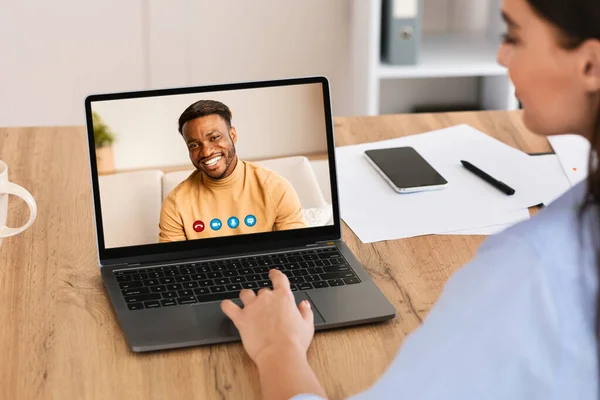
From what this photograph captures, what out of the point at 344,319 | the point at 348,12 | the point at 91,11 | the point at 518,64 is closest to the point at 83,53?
the point at 91,11

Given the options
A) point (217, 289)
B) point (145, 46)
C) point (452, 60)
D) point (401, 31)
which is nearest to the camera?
point (217, 289)

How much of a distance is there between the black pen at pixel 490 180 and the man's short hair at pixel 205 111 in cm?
49

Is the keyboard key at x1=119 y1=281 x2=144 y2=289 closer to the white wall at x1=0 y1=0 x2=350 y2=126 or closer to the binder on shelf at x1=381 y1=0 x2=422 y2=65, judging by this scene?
the binder on shelf at x1=381 y1=0 x2=422 y2=65

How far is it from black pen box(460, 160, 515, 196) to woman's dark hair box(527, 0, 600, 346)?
73 centimetres

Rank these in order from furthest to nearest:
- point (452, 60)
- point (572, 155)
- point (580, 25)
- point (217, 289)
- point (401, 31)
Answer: point (452, 60) < point (401, 31) < point (572, 155) < point (217, 289) < point (580, 25)

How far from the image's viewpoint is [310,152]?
3.99 feet

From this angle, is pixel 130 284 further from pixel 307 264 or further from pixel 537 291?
pixel 537 291

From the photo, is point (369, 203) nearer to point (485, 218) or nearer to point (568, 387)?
point (485, 218)

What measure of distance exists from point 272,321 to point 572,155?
789 mm

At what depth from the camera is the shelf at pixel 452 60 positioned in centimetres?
255

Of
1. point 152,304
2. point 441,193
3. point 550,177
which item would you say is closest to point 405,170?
point 441,193

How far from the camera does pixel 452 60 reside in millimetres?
2629

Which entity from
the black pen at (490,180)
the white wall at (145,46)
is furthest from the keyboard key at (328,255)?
the white wall at (145,46)

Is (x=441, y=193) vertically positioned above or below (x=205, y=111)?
below
